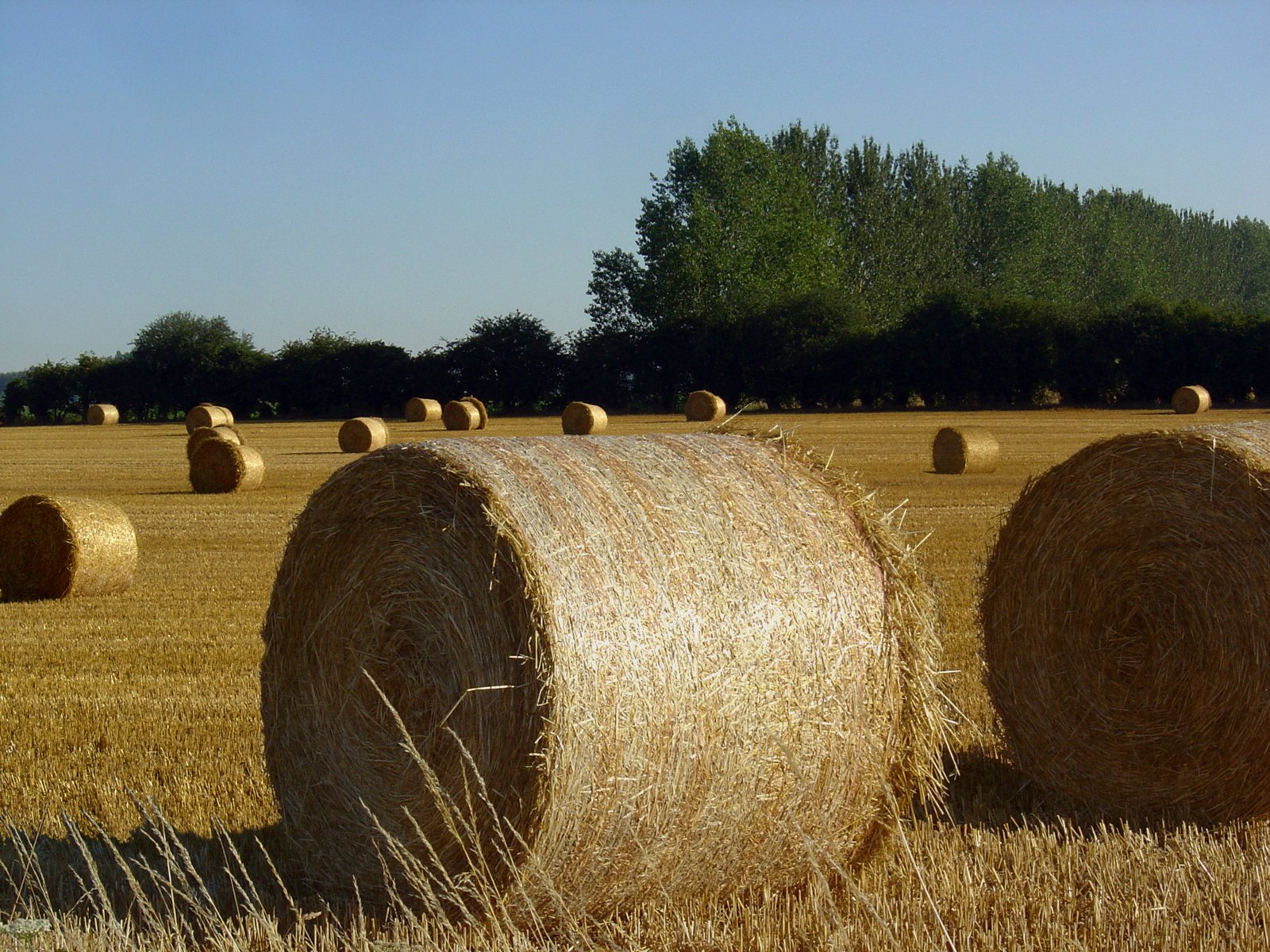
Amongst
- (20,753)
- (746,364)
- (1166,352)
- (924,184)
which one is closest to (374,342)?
(746,364)

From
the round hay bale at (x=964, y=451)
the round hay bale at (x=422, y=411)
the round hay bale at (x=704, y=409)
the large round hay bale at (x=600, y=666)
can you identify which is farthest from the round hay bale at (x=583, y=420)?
the large round hay bale at (x=600, y=666)

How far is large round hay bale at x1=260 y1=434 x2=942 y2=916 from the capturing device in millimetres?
4047

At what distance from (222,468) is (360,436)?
25.4ft

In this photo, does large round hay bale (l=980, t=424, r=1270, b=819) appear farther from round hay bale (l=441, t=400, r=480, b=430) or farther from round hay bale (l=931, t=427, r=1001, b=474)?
round hay bale (l=441, t=400, r=480, b=430)

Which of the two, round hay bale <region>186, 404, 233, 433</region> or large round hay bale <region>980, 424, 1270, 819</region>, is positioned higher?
round hay bale <region>186, 404, 233, 433</region>

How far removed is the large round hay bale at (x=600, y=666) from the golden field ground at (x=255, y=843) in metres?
0.25

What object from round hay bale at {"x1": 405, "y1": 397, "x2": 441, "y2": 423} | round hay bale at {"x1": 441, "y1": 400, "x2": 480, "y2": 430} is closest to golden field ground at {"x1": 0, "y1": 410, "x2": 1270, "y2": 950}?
round hay bale at {"x1": 441, "y1": 400, "x2": 480, "y2": 430}

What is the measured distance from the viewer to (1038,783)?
5.73 meters

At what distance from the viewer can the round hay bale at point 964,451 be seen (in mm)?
19828

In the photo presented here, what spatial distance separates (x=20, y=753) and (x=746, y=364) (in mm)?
41597

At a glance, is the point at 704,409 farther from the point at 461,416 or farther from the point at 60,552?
the point at 60,552

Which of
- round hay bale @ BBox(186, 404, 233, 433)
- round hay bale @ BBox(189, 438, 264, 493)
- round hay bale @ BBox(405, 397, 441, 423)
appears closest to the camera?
round hay bale @ BBox(189, 438, 264, 493)

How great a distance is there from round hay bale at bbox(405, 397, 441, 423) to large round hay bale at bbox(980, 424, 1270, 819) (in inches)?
1341

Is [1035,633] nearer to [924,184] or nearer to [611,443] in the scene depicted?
[611,443]
